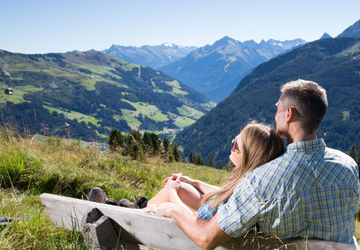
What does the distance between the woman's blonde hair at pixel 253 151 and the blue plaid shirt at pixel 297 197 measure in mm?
170

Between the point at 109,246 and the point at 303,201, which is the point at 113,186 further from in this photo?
the point at 303,201

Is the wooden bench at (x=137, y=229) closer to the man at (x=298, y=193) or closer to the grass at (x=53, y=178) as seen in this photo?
the man at (x=298, y=193)

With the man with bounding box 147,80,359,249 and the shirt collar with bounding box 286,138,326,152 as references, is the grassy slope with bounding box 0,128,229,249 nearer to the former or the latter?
the man with bounding box 147,80,359,249

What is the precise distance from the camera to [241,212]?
184 cm

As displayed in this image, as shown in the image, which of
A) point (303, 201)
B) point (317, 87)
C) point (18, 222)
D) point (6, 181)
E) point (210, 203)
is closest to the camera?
point (303, 201)

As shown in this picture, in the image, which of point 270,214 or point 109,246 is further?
point 109,246

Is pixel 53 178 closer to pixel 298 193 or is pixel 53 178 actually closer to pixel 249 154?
pixel 249 154

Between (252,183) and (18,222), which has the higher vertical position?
(252,183)

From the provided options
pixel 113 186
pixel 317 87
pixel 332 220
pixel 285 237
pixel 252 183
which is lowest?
pixel 113 186

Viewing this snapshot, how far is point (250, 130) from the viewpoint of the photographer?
2.21 meters

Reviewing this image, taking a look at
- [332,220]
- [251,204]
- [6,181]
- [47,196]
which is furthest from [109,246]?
[6,181]

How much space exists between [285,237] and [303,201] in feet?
0.99

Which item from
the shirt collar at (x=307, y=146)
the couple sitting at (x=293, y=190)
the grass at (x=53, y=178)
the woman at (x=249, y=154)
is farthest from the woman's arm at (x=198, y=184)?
the shirt collar at (x=307, y=146)

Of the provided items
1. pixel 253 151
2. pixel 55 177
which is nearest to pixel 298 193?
pixel 253 151
